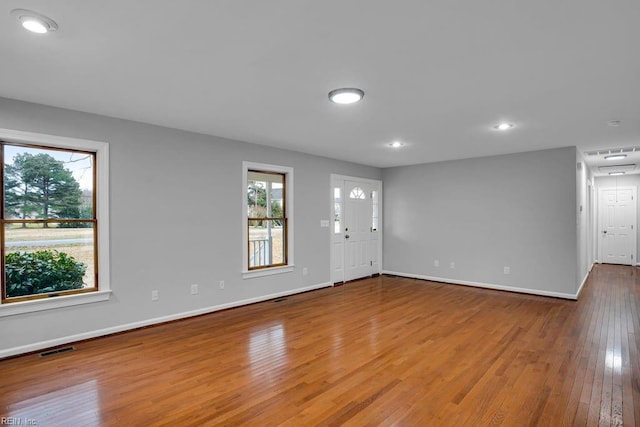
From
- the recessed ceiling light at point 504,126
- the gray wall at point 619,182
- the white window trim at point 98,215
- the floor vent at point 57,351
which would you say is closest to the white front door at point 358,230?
the recessed ceiling light at point 504,126

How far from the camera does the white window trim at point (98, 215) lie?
11.1ft

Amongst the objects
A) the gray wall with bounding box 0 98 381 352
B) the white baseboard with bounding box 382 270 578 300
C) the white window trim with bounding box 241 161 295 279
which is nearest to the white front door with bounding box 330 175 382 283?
the white baseboard with bounding box 382 270 578 300

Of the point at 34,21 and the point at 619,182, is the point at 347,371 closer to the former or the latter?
the point at 34,21

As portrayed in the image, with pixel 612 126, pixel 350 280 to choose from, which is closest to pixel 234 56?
pixel 612 126

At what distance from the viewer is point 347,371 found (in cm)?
297

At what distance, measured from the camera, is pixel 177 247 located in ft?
14.3

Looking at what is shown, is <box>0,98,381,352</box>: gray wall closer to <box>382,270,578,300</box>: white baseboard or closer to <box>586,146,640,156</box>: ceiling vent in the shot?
<box>382,270,578,300</box>: white baseboard

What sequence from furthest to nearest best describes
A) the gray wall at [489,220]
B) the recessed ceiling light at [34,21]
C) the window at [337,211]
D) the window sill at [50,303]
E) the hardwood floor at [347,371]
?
the window at [337,211], the gray wall at [489,220], the window sill at [50,303], the hardwood floor at [347,371], the recessed ceiling light at [34,21]

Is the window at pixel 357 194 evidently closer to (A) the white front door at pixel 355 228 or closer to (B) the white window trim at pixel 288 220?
(A) the white front door at pixel 355 228

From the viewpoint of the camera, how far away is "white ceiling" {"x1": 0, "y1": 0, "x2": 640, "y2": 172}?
1866 millimetres

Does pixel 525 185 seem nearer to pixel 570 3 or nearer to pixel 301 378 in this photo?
pixel 570 3

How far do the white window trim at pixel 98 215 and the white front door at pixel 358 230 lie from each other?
169 inches

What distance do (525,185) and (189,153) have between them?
5530mm

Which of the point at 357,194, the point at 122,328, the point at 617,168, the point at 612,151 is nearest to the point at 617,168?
the point at 617,168
